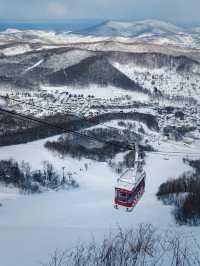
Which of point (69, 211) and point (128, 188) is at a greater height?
point (128, 188)

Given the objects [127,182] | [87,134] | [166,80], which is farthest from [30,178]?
[166,80]

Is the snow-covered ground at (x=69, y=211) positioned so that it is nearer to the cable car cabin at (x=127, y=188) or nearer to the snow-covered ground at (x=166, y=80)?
the cable car cabin at (x=127, y=188)

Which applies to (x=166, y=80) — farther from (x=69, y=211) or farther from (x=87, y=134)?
(x=69, y=211)

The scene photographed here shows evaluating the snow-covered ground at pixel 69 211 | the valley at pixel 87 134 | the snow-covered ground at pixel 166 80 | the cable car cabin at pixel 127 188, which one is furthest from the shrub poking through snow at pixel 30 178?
the snow-covered ground at pixel 166 80

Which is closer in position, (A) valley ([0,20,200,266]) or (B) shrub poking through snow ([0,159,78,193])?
(A) valley ([0,20,200,266])

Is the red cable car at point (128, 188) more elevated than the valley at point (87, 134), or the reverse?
the red cable car at point (128, 188)

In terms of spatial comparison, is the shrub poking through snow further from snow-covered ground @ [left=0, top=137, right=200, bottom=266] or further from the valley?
snow-covered ground @ [left=0, top=137, right=200, bottom=266]

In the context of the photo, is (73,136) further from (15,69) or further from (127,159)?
(15,69)

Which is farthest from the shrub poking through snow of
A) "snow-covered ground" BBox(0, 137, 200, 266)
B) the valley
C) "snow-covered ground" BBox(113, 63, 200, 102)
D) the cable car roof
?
"snow-covered ground" BBox(113, 63, 200, 102)
